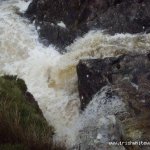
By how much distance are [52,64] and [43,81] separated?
835mm

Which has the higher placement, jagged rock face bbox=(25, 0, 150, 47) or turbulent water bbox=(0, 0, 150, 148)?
jagged rock face bbox=(25, 0, 150, 47)

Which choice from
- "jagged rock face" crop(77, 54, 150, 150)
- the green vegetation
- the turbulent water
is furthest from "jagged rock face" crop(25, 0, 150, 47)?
the green vegetation

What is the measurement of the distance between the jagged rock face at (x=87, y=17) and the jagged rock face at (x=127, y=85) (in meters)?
3.25

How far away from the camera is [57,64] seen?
37.9ft

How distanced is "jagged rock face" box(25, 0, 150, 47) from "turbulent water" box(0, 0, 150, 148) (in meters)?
0.35

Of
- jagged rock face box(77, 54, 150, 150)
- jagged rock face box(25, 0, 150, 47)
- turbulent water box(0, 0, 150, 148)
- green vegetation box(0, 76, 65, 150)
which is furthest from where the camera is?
jagged rock face box(25, 0, 150, 47)

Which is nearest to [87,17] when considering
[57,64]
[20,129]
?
[57,64]

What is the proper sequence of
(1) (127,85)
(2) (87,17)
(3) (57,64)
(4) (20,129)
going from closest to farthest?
(4) (20,129) < (1) (127,85) < (3) (57,64) < (2) (87,17)

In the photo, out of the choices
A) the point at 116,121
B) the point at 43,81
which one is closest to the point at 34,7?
the point at 43,81

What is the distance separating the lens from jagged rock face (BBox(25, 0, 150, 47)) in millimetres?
12531

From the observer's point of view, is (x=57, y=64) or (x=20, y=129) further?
(x=57, y=64)

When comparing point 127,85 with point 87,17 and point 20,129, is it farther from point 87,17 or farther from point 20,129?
point 87,17

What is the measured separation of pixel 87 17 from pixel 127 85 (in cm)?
562

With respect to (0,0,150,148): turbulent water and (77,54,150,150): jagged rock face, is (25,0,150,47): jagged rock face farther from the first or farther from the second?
(77,54,150,150): jagged rock face
